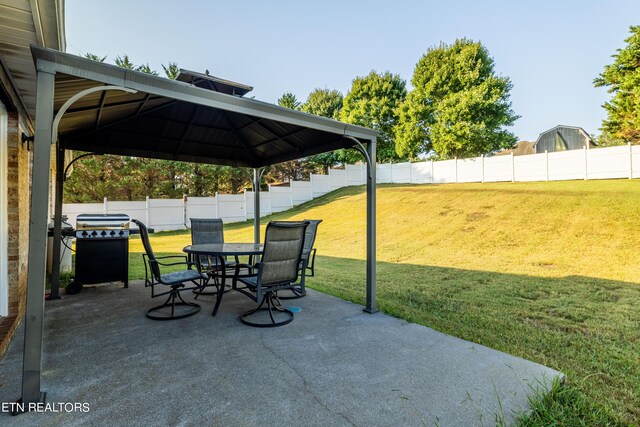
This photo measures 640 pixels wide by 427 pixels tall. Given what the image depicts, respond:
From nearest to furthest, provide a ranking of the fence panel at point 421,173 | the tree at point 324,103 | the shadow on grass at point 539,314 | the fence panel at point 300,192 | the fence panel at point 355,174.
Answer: the shadow on grass at point 539,314 < the fence panel at point 300,192 < the fence panel at point 421,173 < the fence panel at point 355,174 < the tree at point 324,103

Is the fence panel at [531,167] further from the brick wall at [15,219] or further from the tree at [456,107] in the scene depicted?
the brick wall at [15,219]

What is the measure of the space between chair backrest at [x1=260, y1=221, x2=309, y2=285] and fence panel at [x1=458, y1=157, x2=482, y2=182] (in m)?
17.5

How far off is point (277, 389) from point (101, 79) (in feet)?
8.47

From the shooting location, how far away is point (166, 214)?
1547cm

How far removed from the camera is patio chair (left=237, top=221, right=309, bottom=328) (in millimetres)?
3334

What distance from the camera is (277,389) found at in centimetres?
218

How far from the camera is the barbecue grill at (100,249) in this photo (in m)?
4.84

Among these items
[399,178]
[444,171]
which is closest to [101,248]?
[444,171]

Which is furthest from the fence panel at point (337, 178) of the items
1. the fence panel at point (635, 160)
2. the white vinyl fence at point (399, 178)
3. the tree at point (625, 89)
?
the tree at point (625, 89)

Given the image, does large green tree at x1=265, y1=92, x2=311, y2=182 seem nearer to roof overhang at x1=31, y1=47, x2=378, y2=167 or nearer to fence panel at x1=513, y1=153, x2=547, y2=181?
fence panel at x1=513, y1=153, x2=547, y2=181

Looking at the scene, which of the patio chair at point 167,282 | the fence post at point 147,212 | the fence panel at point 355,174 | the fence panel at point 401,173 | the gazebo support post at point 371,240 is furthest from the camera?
the fence panel at point 355,174

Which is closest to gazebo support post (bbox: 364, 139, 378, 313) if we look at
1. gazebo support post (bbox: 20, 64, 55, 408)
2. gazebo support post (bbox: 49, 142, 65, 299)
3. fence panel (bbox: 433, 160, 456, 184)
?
gazebo support post (bbox: 20, 64, 55, 408)

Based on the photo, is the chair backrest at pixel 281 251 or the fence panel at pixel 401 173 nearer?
the chair backrest at pixel 281 251

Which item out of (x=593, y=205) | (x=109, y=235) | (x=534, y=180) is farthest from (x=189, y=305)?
(x=534, y=180)
